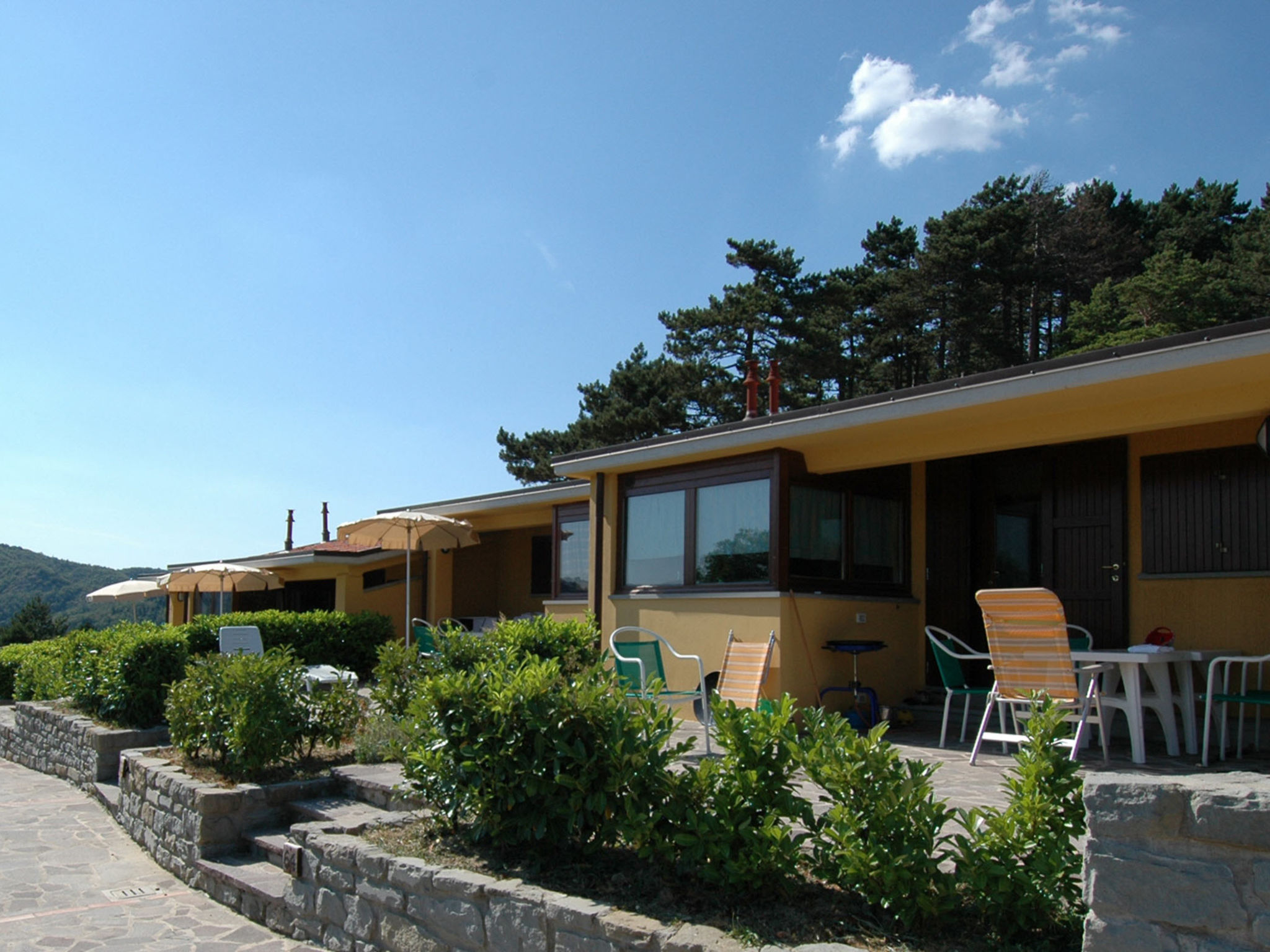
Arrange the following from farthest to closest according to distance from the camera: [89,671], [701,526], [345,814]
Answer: [89,671] → [701,526] → [345,814]

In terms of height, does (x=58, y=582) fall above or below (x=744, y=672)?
below

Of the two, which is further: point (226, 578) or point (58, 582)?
point (58, 582)

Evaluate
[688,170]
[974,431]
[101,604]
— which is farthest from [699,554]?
[101,604]

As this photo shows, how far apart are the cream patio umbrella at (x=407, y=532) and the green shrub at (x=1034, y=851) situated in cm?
1040

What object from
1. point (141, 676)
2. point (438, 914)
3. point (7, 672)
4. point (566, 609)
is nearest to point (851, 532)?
point (566, 609)

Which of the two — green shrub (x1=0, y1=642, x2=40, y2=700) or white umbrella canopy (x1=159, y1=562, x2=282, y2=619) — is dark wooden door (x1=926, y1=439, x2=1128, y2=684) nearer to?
white umbrella canopy (x1=159, y1=562, x2=282, y2=619)

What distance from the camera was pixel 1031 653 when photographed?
5.75 m

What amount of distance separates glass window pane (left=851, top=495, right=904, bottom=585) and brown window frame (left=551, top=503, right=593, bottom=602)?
3.66 meters

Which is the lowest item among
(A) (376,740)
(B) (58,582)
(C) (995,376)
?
(B) (58,582)

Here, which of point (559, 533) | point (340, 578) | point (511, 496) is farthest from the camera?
point (340, 578)

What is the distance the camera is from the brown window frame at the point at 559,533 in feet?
39.5

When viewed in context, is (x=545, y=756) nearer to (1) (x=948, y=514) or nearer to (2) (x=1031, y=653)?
(2) (x=1031, y=653)

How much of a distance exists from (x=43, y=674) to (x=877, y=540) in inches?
386

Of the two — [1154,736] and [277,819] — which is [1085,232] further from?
[277,819]
